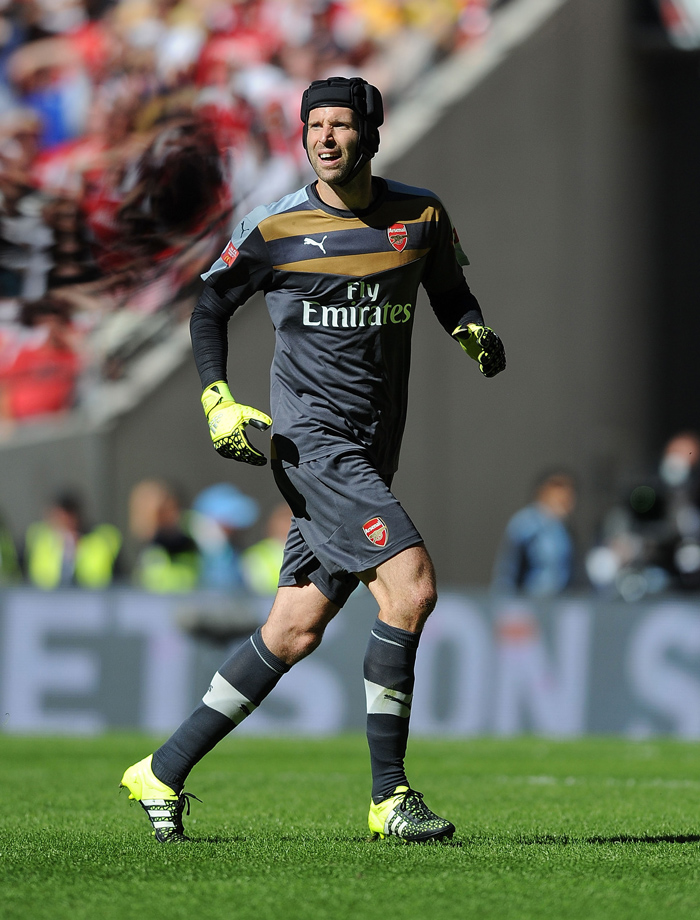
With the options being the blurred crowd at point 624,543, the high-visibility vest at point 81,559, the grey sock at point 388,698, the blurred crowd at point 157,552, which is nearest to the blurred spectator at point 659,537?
the blurred crowd at point 624,543

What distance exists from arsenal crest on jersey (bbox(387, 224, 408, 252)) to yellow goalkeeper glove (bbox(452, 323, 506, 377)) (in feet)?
1.19

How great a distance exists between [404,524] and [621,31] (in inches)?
580

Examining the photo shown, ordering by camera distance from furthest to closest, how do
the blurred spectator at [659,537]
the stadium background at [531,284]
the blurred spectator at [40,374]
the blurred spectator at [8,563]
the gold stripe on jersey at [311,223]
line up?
the stadium background at [531,284] → the blurred spectator at [40,374] → the blurred spectator at [659,537] → the blurred spectator at [8,563] → the gold stripe on jersey at [311,223]

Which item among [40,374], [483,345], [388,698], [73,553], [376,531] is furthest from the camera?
[40,374]

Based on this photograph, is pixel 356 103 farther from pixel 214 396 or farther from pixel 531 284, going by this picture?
pixel 531 284

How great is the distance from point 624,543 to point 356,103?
30.9 feet

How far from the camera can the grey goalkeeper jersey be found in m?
4.46

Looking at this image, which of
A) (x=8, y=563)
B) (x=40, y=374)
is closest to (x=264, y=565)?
(x=8, y=563)

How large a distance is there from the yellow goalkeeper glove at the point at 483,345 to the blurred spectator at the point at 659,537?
23.1 feet

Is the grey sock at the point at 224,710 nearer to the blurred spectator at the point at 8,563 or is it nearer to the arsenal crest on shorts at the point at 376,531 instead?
the arsenal crest on shorts at the point at 376,531

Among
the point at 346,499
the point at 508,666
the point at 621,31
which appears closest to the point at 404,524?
the point at 346,499

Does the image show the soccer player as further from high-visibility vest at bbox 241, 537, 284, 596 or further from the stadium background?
the stadium background

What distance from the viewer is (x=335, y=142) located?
439 cm

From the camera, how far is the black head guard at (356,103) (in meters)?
4.41
